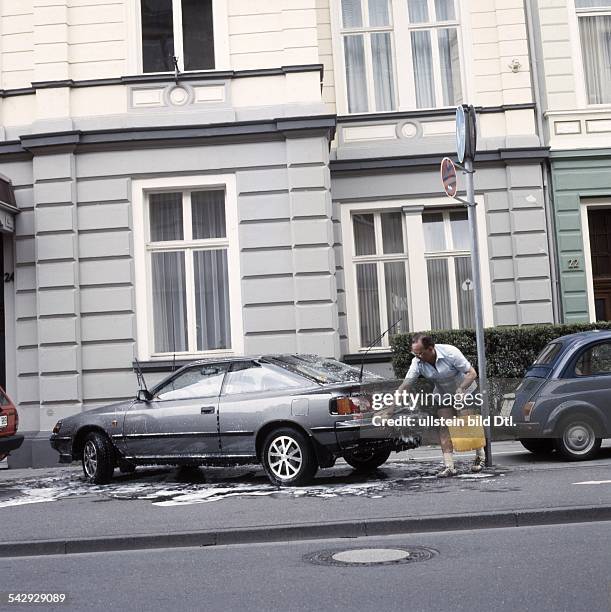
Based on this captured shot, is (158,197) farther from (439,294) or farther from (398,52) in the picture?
(398,52)

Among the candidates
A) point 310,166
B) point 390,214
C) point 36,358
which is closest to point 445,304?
point 390,214

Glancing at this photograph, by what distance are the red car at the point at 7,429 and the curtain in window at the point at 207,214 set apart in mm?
4555

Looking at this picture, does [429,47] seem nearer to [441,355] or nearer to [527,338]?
[527,338]

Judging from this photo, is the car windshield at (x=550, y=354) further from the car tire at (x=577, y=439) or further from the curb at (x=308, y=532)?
the curb at (x=308, y=532)

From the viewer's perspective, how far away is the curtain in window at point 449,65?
1719 centimetres

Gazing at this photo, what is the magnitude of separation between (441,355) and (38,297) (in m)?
7.29

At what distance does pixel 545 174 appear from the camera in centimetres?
1681

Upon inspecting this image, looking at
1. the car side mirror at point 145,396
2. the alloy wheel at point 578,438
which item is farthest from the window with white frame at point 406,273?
the car side mirror at point 145,396

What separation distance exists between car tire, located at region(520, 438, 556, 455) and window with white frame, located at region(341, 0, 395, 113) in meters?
7.71

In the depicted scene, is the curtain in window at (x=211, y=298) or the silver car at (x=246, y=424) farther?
the curtain in window at (x=211, y=298)

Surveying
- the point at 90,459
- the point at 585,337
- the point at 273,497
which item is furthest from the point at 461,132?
the point at 90,459

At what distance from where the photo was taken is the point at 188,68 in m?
15.5

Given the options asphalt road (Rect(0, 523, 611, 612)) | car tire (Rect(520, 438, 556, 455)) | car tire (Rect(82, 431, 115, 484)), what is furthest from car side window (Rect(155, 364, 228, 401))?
car tire (Rect(520, 438, 556, 455))

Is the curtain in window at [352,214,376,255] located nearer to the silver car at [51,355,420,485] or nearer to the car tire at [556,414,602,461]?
the silver car at [51,355,420,485]
